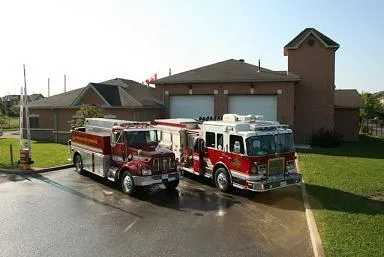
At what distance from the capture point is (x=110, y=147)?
1670 centimetres

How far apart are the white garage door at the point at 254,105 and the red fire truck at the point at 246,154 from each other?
14618 mm

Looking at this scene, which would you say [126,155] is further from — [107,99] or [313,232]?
[107,99]

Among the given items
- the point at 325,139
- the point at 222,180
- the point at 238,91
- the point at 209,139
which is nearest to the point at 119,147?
the point at 209,139

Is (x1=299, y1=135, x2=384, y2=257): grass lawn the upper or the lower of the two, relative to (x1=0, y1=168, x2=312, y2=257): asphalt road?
upper

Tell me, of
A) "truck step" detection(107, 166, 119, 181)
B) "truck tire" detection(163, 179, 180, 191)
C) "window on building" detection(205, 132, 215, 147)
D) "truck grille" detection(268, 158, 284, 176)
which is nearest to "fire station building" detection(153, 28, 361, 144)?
"window on building" detection(205, 132, 215, 147)

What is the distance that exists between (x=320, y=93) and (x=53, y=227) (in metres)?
26.1

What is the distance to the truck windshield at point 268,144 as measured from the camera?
46.8ft

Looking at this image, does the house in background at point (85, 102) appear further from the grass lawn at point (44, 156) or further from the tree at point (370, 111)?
the tree at point (370, 111)

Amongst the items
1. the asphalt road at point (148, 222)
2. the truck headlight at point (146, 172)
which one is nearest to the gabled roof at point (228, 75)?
the asphalt road at point (148, 222)

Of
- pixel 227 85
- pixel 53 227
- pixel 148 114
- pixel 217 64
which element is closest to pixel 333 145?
pixel 227 85

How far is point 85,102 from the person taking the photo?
34062mm

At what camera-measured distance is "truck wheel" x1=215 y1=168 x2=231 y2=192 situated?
15.3 metres

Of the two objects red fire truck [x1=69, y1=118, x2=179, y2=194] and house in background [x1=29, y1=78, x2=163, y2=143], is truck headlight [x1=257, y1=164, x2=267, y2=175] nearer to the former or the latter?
red fire truck [x1=69, y1=118, x2=179, y2=194]

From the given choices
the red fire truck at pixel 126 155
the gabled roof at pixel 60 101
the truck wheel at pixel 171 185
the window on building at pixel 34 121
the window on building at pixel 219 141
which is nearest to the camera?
the red fire truck at pixel 126 155
